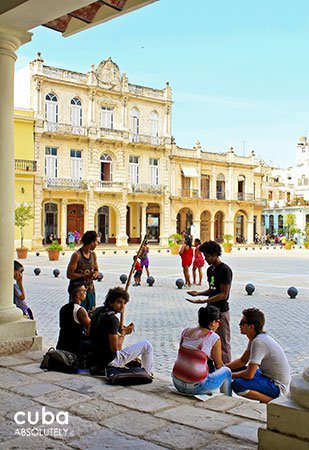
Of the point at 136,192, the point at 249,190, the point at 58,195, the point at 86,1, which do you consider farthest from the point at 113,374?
the point at 249,190

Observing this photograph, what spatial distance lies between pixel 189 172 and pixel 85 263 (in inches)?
1438

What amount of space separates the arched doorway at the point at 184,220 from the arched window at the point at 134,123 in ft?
26.9

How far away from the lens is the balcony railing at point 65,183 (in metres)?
34.7

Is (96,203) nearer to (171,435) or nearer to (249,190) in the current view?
(249,190)

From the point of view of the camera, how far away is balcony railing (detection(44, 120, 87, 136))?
113ft

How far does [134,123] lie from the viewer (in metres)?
39.3

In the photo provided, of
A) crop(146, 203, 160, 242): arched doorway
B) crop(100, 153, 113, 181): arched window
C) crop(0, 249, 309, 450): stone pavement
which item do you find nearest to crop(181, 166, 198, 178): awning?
crop(146, 203, 160, 242): arched doorway

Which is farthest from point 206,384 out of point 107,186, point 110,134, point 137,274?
point 110,134

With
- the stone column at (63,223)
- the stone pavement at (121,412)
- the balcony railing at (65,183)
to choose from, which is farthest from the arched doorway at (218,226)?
the stone pavement at (121,412)

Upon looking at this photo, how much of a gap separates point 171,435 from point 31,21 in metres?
4.14

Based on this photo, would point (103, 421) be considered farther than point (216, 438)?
Yes

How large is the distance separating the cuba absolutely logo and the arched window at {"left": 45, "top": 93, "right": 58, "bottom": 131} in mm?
32405

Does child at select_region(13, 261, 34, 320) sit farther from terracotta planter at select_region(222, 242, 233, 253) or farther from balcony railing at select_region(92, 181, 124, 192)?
balcony railing at select_region(92, 181, 124, 192)

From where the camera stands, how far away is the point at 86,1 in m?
4.91
